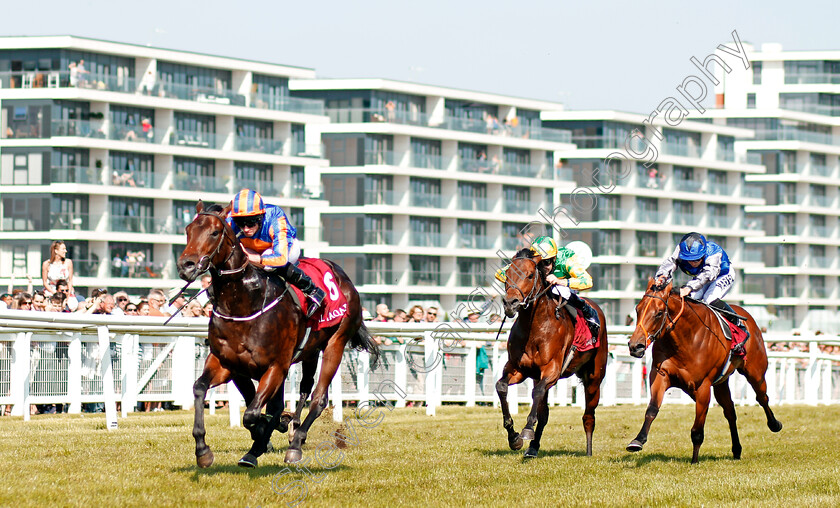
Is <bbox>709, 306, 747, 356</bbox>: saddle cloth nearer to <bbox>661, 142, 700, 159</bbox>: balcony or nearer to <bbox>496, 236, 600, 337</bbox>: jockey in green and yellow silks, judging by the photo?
<bbox>496, 236, 600, 337</bbox>: jockey in green and yellow silks

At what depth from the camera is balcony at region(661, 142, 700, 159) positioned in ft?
263

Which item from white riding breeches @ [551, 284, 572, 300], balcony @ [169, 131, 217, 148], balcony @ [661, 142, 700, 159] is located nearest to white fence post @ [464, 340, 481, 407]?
white riding breeches @ [551, 284, 572, 300]

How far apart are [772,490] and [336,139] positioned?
191 feet

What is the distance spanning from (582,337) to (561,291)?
0.57 meters

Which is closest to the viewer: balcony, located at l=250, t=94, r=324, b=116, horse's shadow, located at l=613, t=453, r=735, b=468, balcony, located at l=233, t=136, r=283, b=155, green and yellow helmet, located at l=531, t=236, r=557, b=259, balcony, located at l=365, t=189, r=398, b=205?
horse's shadow, located at l=613, t=453, r=735, b=468

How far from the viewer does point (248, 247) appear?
361 inches

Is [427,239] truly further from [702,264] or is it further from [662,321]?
[662,321]

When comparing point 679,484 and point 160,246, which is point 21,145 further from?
point 679,484

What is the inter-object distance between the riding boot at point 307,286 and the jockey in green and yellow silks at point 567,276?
89.8 inches

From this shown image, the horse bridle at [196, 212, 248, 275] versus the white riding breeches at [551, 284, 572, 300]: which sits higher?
the horse bridle at [196, 212, 248, 275]

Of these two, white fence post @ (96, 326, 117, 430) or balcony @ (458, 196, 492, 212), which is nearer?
white fence post @ (96, 326, 117, 430)

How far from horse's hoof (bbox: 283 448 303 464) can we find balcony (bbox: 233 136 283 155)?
50.0 m

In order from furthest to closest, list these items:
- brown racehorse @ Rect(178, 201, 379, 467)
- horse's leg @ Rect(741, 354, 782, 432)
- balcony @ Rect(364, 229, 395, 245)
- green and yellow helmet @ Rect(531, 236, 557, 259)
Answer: balcony @ Rect(364, 229, 395, 245), horse's leg @ Rect(741, 354, 782, 432), green and yellow helmet @ Rect(531, 236, 557, 259), brown racehorse @ Rect(178, 201, 379, 467)

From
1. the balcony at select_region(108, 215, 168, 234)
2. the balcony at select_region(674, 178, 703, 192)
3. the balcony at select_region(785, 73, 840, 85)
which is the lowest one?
the balcony at select_region(108, 215, 168, 234)
